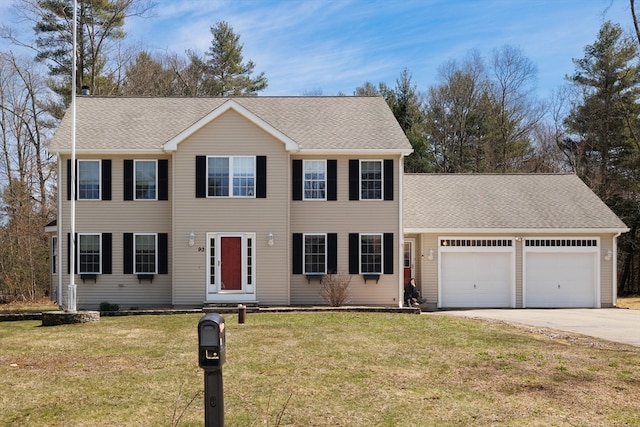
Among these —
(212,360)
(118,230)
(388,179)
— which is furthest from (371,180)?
(212,360)

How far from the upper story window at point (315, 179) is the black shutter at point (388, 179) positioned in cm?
196

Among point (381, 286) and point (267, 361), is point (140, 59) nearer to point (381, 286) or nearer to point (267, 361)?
point (381, 286)

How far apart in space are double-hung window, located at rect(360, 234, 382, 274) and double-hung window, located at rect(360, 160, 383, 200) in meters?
1.31

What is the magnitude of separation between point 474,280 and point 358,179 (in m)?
5.61

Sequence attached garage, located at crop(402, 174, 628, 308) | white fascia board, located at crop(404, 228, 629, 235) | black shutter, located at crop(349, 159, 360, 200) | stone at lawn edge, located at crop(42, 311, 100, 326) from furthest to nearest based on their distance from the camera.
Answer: attached garage, located at crop(402, 174, 628, 308), white fascia board, located at crop(404, 228, 629, 235), black shutter, located at crop(349, 159, 360, 200), stone at lawn edge, located at crop(42, 311, 100, 326)

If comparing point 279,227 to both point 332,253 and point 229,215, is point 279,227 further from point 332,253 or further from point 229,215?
point 332,253

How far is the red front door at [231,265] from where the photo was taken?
60.8 feet

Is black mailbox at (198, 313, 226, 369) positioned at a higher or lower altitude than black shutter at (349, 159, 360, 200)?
lower

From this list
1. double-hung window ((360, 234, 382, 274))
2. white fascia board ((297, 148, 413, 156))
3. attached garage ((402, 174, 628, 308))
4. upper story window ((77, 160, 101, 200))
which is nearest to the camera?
white fascia board ((297, 148, 413, 156))

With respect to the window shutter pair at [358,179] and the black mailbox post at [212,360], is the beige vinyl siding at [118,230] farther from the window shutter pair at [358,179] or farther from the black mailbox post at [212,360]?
the black mailbox post at [212,360]

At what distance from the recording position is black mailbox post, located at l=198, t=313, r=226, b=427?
4.55 m

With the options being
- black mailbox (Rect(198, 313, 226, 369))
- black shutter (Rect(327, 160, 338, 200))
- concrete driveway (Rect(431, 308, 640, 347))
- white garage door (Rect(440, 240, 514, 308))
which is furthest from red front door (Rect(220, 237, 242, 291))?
black mailbox (Rect(198, 313, 226, 369))

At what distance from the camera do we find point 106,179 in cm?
1922

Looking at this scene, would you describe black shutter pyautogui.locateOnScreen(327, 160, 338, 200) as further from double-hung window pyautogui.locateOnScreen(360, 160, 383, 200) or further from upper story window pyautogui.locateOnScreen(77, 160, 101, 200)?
upper story window pyautogui.locateOnScreen(77, 160, 101, 200)
